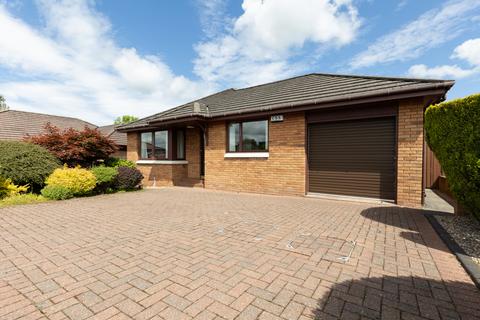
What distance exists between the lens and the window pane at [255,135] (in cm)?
922

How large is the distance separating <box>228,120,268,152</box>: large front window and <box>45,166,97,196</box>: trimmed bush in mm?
5494

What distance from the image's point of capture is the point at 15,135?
17.2 meters

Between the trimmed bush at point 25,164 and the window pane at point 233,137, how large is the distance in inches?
267

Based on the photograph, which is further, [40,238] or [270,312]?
[40,238]

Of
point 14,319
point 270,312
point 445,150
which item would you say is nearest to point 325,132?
point 445,150

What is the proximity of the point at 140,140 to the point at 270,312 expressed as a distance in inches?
534

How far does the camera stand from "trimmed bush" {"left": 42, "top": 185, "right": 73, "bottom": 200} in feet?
24.5

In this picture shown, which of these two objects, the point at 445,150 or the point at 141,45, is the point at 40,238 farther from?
the point at 141,45

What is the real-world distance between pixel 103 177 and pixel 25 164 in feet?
7.91

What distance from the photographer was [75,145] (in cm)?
978

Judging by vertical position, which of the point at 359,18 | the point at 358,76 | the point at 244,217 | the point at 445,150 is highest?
the point at 359,18

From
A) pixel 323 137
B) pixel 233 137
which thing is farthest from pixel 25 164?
pixel 323 137

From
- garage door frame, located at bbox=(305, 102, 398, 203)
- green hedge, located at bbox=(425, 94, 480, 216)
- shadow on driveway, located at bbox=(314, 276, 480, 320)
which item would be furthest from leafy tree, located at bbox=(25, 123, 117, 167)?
green hedge, located at bbox=(425, 94, 480, 216)

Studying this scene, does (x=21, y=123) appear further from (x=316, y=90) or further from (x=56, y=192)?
(x=316, y=90)
